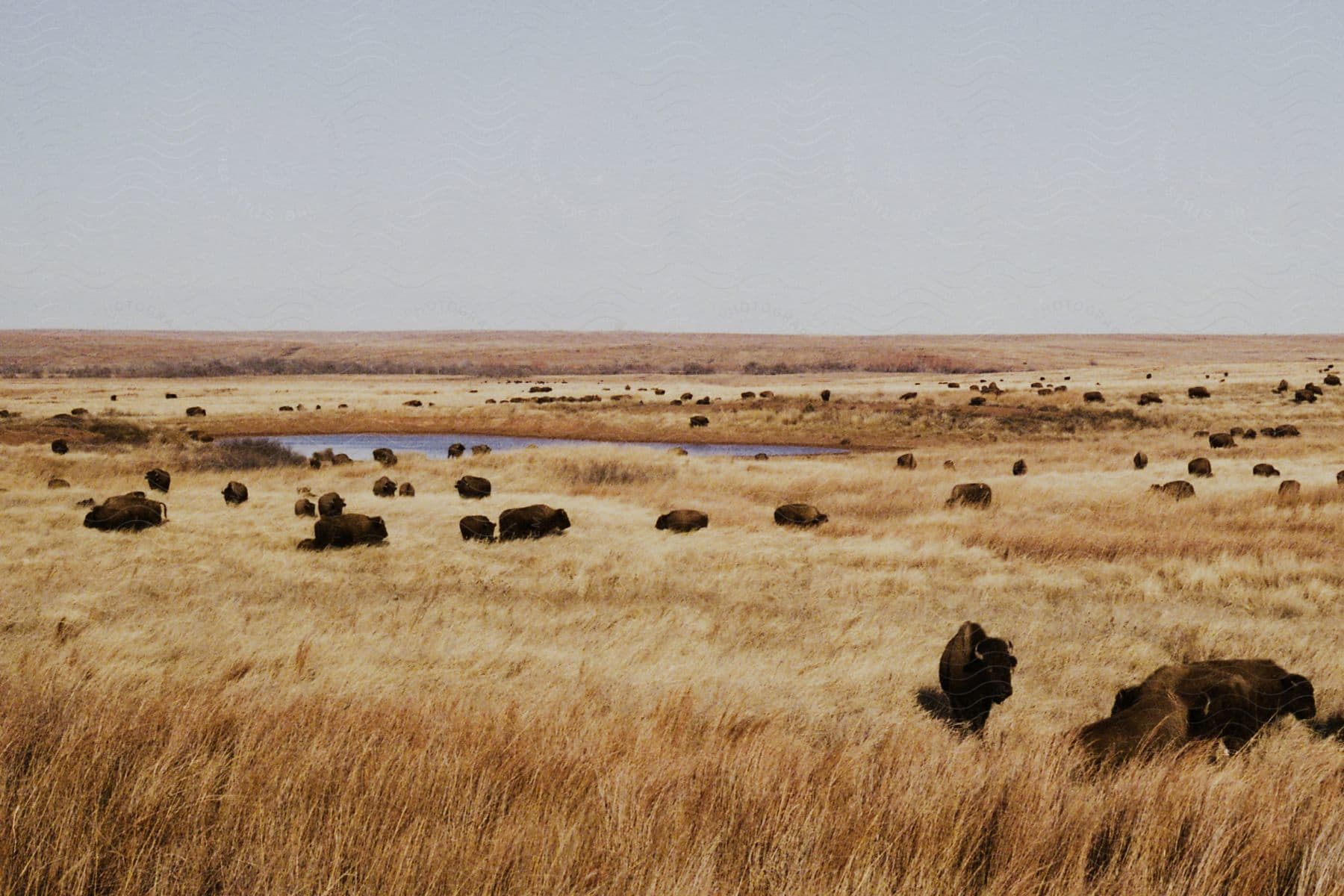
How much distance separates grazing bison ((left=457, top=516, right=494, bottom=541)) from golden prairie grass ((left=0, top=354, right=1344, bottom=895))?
0.44 m

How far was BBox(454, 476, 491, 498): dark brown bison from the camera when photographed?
19953 millimetres

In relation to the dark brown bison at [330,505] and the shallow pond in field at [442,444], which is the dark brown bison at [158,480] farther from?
the shallow pond in field at [442,444]

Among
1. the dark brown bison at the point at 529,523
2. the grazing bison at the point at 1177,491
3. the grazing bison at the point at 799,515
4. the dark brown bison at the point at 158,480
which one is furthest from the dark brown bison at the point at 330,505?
the grazing bison at the point at 1177,491

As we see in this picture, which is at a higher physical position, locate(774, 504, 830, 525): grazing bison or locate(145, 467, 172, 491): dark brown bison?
locate(145, 467, 172, 491): dark brown bison

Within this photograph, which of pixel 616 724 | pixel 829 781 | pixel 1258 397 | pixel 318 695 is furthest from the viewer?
pixel 1258 397

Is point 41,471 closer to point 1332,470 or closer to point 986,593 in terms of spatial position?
point 986,593

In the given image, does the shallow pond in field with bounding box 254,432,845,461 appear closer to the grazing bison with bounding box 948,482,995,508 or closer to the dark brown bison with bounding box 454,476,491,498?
the dark brown bison with bounding box 454,476,491,498

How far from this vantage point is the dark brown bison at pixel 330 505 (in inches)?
619

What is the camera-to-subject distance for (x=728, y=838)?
3.15 metres

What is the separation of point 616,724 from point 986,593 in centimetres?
780

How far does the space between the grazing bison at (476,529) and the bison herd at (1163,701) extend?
9.62 metres

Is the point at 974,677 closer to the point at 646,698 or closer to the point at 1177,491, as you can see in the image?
the point at 646,698

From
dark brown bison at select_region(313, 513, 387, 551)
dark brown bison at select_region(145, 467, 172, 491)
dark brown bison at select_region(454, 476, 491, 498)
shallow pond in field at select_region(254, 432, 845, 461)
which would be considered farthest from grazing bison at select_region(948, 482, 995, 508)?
shallow pond in field at select_region(254, 432, 845, 461)

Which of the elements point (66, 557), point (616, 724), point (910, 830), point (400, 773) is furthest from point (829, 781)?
point (66, 557)
